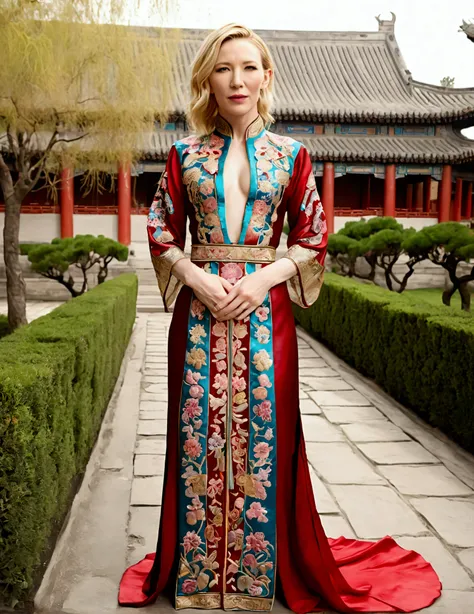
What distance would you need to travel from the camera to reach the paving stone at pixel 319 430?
4.80 m

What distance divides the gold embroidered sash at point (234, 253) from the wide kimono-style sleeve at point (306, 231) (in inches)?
3.2

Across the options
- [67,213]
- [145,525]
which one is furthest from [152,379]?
[67,213]

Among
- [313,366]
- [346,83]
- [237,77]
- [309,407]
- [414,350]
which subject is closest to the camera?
[237,77]

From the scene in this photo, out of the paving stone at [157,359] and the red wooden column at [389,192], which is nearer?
the paving stone at [157,359]

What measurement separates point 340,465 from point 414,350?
1388mm

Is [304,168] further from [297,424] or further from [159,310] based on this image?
[159,310]

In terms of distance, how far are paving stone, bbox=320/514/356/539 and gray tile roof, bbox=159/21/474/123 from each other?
1780cm

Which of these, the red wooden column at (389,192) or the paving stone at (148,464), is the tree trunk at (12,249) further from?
the red wooden column at (389,192)

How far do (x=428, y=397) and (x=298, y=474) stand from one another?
112 inches

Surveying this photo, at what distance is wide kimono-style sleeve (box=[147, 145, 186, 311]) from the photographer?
2.30m

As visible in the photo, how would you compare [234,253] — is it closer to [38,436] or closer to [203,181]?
[203,181]

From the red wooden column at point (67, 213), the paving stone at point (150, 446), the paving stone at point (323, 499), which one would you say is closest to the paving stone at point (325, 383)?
the paving stone at point (150, 446)

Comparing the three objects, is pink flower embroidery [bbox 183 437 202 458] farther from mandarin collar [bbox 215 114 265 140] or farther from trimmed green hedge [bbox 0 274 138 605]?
mandarin collar [bbox 215 114 265 140]

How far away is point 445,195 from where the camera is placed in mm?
20359
